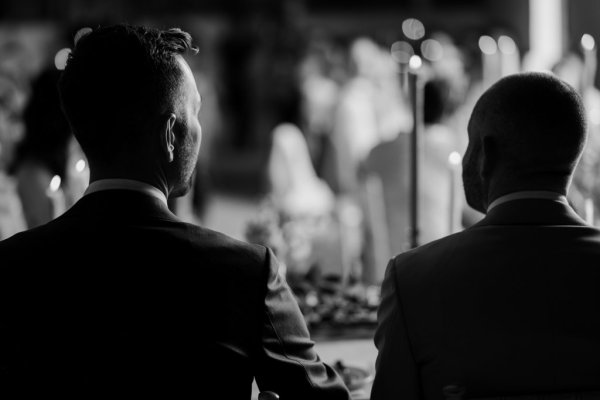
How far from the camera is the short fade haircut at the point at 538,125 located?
1.66m

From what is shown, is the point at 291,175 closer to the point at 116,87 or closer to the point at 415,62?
the point at 415,62

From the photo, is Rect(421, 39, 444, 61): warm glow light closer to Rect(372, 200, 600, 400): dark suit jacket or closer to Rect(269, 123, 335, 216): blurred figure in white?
Rect(269, 123, 335, 216): blurred figure in white

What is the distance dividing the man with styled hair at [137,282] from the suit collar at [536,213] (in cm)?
39

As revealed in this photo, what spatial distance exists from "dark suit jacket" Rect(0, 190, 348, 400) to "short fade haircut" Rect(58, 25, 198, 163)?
98 mm

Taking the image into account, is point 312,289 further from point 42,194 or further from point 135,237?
point 135,237

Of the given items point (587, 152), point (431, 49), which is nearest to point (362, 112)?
point (431, 49)

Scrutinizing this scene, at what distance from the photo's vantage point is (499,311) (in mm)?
1612

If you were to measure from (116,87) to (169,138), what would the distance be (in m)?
0.12

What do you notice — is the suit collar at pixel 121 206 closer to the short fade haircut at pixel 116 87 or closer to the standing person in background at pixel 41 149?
the short fade haircut at pixel 116 87

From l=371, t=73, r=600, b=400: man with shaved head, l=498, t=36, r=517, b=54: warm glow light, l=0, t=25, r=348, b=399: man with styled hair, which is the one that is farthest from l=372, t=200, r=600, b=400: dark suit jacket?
l=498, t=36, r=517, b=54: warm glow light

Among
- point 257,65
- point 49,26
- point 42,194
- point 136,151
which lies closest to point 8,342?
point 136,151

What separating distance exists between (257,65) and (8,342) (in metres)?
13.0

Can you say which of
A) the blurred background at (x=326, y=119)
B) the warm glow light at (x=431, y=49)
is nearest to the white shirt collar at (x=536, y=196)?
the blurred background at (x=326, y=119)

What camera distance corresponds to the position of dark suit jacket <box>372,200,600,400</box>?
62.8 inches
